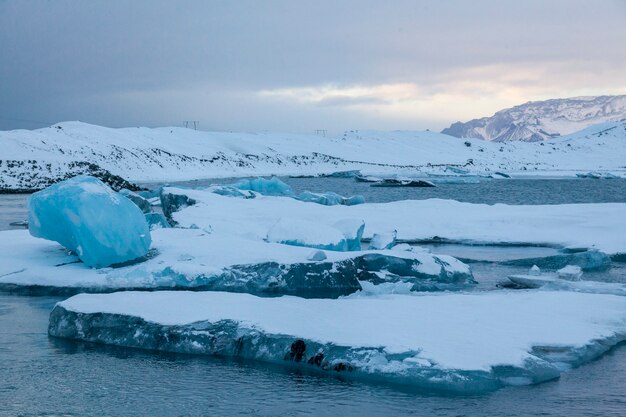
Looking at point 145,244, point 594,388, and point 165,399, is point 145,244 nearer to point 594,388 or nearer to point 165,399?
point 165,399

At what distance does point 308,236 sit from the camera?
14.4 metres

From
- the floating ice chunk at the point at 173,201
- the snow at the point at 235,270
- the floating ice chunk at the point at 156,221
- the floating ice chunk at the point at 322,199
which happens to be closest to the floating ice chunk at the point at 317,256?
the snow at the point at 235,270

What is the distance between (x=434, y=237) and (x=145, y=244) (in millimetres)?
8653

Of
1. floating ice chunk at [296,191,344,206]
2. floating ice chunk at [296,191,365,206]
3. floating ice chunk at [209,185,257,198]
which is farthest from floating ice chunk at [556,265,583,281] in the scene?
floating ice chunk at [209,185,257,198]

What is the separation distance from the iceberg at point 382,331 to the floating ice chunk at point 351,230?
4.91m

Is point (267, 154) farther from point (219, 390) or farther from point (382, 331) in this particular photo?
point (219, 390)

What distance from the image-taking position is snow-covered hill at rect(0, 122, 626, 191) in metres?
51.2

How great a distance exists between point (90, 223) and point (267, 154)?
7862 cm

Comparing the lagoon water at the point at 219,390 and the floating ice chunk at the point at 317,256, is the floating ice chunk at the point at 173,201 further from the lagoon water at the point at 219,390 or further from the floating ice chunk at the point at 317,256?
the lagoon water at the point at 219,390

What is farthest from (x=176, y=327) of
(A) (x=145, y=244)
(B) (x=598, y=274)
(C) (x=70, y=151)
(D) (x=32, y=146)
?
(C) (x=70, y=151)

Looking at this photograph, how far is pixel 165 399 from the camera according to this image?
7.27m

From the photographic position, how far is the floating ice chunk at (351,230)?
15.6 m

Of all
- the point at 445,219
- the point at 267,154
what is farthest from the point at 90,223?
the point at 267,154

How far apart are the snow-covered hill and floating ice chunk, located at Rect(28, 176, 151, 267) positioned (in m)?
31.2
